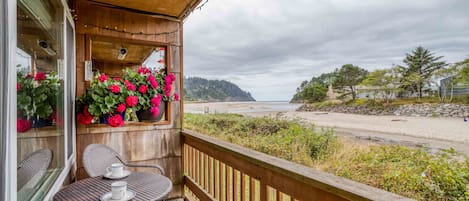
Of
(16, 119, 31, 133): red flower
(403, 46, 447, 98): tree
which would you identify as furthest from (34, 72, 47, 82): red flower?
(403, 46, 447, 98): tree

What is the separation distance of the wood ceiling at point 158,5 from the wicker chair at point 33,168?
181cm

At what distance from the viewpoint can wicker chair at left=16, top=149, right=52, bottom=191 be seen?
102 cm

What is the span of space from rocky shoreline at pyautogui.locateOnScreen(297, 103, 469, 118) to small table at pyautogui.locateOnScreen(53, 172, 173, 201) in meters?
1.75

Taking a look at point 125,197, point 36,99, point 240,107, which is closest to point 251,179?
point 125,197

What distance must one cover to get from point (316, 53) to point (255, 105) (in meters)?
1.11

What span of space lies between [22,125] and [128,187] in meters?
0.95

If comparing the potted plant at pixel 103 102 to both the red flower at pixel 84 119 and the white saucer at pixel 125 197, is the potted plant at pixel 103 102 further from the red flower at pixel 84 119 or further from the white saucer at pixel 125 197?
the white saucer at pixel 125 197

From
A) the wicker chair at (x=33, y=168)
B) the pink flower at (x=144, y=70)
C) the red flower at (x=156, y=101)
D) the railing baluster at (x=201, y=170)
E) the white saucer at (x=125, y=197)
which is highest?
the pink flower at (x=144, y=70)

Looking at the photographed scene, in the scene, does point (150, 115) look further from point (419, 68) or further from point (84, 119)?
point (419, 68)

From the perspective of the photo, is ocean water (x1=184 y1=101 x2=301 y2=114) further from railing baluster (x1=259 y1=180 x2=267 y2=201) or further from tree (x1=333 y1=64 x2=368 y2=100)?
railing baluster (x1=259 y1=180 x2=267 y2=201)

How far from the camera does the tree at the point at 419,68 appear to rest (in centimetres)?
161

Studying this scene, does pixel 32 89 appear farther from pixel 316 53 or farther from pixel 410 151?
pixel 316 53

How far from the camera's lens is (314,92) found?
2738mm

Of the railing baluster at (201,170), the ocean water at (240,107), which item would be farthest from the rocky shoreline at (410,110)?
the railing baluster at (201,170)
